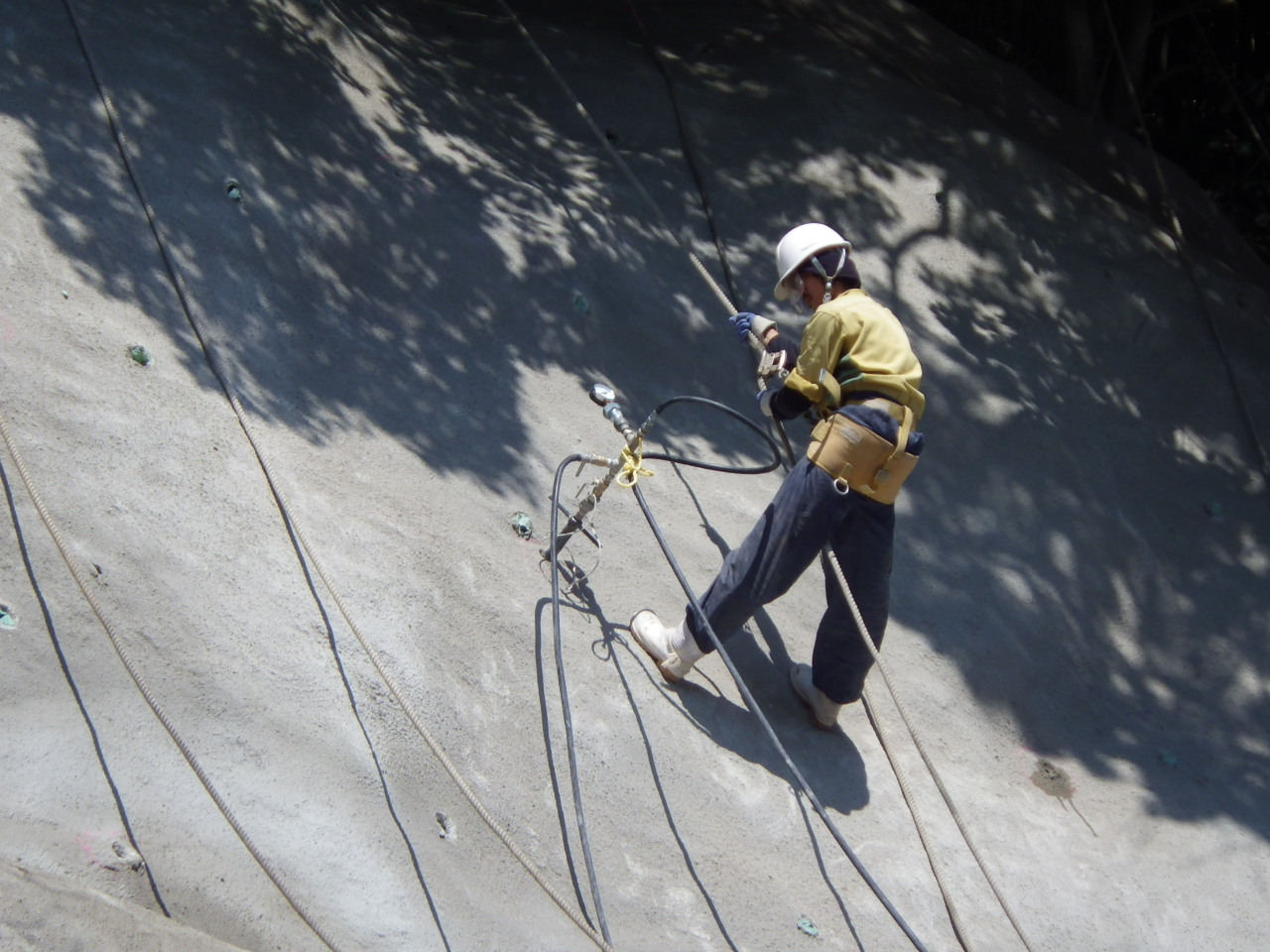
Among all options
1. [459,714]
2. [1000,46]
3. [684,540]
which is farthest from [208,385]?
[1000,46]

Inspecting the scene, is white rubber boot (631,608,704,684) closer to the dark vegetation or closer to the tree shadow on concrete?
the tree shadow on concrete

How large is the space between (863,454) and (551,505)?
1.47m

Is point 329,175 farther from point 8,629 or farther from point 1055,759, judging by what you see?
point 1055,759

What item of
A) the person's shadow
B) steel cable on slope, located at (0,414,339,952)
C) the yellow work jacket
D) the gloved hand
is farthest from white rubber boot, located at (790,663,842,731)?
steel cable on slope, located at (0,414,339,952)

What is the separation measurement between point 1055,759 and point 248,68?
512 cm

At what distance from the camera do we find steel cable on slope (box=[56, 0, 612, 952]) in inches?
120

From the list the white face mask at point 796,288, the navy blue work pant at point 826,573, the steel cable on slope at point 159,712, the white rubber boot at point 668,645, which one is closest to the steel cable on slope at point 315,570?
the steel cable on slope at point 159,712

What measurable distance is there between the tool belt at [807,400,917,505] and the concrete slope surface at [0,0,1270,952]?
1040 millimetres

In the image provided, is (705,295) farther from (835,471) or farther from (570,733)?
(570,733)

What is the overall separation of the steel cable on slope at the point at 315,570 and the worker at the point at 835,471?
45.9 inches

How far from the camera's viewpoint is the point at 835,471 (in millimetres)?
3947

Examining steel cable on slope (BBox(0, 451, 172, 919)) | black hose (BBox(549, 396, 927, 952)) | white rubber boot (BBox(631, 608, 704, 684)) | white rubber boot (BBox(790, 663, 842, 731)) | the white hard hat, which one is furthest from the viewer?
white rubber boot (BBox(790, 663, 842, 731))

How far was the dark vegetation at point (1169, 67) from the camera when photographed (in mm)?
8219

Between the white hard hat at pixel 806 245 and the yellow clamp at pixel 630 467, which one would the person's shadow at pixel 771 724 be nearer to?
the yellow clamp at pixel 630 467
